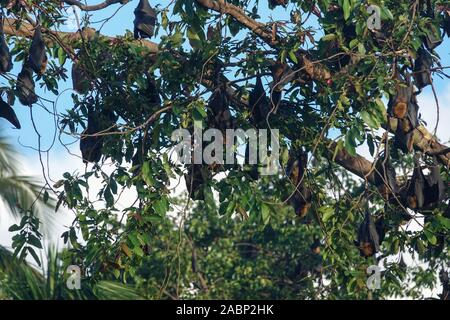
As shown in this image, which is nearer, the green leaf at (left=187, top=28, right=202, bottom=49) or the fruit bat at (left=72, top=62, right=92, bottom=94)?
the green leaf at (left=187, top=28, right=202, bottom=49)

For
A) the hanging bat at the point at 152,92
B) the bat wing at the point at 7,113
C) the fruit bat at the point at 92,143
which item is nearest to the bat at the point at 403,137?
the hanging bat at the point at 152,92

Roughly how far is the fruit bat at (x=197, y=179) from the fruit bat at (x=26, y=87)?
912 mm

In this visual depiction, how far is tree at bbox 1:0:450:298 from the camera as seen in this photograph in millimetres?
5535

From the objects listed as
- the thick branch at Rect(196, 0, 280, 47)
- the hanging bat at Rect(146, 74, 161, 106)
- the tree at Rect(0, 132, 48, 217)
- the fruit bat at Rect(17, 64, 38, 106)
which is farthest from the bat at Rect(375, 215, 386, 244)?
the tree at Rect(0, 132, 48, 217)

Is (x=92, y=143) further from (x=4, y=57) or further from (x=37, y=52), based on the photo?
(x=4, y=57)

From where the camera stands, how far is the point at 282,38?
229 inches

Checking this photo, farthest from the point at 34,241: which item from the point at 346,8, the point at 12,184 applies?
the point at 12,184

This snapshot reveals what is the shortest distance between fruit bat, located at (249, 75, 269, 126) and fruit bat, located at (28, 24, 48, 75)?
1160mm

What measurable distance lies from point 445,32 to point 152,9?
5.62 ft

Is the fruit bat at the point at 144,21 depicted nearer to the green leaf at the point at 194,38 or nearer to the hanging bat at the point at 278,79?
the green leaf at the point at 194,38

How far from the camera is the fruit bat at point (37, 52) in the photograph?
578 cm

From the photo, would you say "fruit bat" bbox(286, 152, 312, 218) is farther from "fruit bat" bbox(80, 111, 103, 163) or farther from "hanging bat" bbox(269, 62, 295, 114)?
"fruit bat" bbox(80, 111, 103, 163)

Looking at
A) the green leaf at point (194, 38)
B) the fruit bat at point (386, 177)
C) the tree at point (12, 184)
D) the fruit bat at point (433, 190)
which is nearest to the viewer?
the green leaf at point (194, 38)
